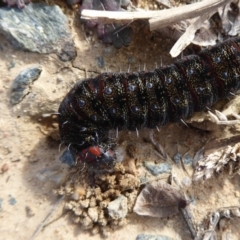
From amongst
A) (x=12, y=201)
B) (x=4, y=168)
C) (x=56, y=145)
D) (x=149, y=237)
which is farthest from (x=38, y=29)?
(x=149, y=237)

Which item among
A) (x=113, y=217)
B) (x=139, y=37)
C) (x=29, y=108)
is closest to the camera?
(x=113, y=217)

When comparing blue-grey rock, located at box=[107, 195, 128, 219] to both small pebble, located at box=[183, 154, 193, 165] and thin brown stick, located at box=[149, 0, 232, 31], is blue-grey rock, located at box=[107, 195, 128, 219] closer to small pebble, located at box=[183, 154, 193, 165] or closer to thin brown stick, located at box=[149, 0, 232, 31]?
small pebble, located at box=[183, 154, 193, 165]

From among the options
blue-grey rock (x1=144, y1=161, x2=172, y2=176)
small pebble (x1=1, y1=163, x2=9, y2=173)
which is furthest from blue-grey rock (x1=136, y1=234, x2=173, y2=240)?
small pebble (x1=1, y1=163, x2=9, y2=173)

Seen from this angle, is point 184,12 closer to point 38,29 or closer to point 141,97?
point 141,97

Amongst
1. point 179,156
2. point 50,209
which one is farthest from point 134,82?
point 50,209

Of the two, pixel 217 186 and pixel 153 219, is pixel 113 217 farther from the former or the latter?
pixel 217 186

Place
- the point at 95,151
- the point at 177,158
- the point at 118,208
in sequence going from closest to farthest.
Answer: the point at 118,208 < the point at 95,151 < the point at 177,158
